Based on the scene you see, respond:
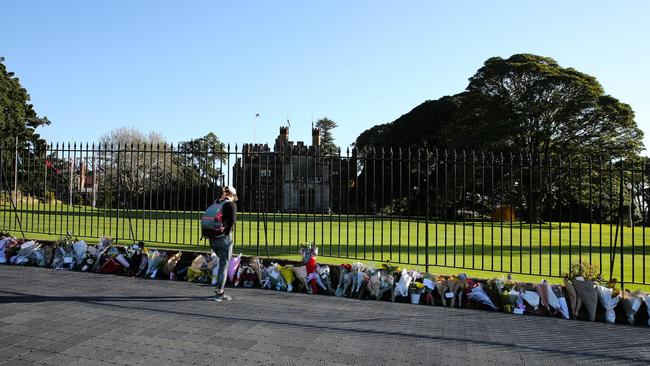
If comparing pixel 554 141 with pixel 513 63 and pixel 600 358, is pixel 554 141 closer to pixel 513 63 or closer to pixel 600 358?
pixel 513 63

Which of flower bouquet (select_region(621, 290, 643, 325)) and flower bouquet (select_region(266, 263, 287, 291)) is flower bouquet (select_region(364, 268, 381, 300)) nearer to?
flower bouquet (select_region(266, 263, 287, 291))

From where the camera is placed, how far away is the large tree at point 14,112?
131 ft

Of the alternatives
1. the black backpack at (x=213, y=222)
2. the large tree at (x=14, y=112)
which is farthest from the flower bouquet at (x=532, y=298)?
the large tree at (x=14, y=112)

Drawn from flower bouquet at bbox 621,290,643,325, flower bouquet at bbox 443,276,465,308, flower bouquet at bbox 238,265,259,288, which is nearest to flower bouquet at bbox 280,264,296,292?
flower bouquet at bbox 238,265,259,288

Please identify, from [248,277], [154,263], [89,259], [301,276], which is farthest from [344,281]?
[89,259]

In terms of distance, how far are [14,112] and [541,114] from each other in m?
43.1

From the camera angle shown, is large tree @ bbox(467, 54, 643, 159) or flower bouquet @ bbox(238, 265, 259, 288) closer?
flower bouquet @ bbox(238, 265, 259, 288)

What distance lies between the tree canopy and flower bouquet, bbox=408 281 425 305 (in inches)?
1049

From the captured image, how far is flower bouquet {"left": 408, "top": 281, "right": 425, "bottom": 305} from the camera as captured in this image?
7.72 meters

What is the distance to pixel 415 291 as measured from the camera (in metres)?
7.77

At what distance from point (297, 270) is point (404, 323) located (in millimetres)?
2477

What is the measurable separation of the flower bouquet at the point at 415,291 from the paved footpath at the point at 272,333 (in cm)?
36

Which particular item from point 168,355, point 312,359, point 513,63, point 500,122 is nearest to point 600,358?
point 312,359

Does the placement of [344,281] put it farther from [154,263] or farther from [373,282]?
[154,263]
